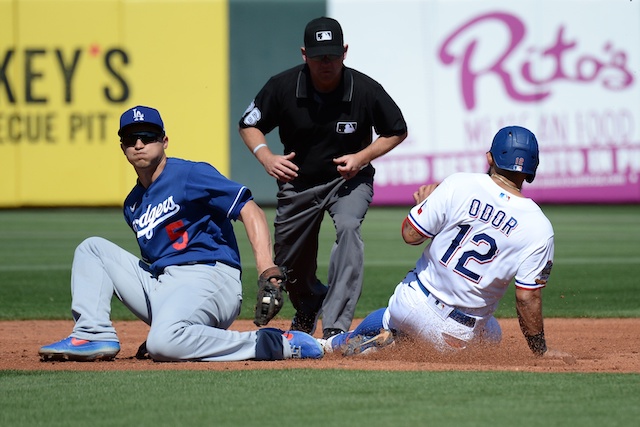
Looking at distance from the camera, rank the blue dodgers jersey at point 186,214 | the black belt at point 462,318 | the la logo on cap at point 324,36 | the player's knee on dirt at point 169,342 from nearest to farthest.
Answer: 1. the player's knee on dirt at point 169,342
2. the black belt at point 462,318
3. the blue dodgers jersey at point 186,214
4. the la logo on cap at point 324,36

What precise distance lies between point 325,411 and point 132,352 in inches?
99.4

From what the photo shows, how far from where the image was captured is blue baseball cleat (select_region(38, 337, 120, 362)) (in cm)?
553

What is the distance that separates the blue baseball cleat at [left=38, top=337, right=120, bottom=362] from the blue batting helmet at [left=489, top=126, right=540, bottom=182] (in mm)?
2175

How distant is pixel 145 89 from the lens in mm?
18469

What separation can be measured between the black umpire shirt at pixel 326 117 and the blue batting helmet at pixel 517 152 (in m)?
1.63

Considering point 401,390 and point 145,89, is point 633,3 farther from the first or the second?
point 401,390

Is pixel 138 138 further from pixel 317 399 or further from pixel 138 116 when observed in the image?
pixel 317 399

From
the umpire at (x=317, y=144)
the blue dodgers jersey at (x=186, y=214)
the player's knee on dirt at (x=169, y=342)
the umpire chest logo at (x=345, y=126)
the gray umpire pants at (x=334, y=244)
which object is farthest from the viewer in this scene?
the umpire chest logo at (x=345, y=126)

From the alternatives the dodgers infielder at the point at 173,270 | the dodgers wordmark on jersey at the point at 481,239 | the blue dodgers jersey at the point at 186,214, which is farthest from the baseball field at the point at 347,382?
the blue dodgers jersey at the point at 186,214

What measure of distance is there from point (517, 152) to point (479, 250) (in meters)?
0.51

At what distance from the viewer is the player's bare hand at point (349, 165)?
665 cm

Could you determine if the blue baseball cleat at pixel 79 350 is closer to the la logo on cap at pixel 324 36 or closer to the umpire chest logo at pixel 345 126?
the umpire chest logo at pixel 345 126

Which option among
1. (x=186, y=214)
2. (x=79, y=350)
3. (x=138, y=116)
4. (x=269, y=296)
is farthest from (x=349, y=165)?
(x=79, y=350)

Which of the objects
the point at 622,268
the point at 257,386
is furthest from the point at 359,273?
the point at 622,268
